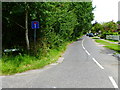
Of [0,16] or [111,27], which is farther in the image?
[111,27]

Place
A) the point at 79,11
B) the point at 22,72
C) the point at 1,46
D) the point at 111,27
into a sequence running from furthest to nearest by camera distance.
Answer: the point at 111,27 < the point at 79,11 < the point at 1,46 < the point at 22,72

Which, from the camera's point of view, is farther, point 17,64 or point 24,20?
point 24,20

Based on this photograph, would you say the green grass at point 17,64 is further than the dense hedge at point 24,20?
No

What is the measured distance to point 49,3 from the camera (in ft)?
33.9

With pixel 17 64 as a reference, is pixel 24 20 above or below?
above

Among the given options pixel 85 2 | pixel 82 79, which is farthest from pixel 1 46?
pixel 85 2

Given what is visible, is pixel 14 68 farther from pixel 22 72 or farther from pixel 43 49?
pixel 43 49

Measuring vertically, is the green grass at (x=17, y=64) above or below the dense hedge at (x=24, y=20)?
below

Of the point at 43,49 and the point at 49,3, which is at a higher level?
the point at 49,3

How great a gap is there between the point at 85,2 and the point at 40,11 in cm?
3194

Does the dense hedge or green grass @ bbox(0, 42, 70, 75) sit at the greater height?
the dense hedge

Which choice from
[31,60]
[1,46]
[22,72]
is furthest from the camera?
[1,46]

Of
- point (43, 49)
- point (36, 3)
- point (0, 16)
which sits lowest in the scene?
point (43, 49)

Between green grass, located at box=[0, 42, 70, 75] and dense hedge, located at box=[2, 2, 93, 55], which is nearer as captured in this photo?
green grass, located at box=[0, 42, 70, 75]
